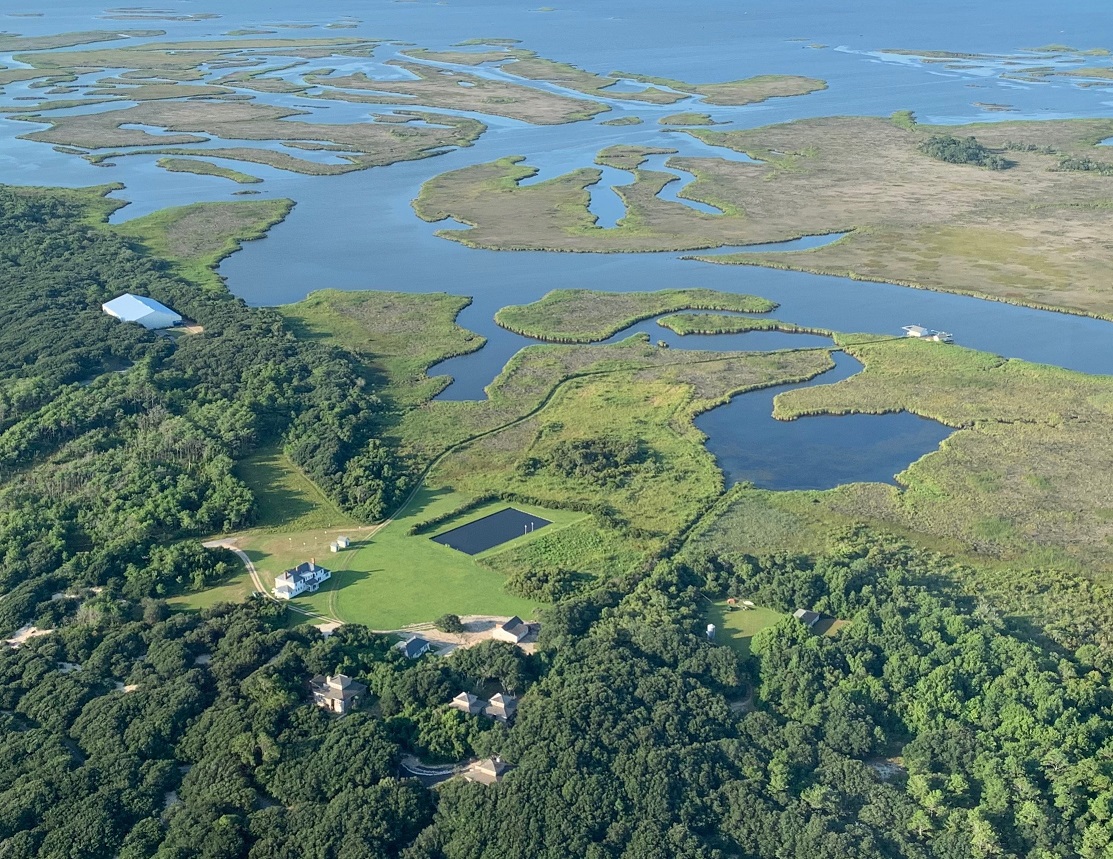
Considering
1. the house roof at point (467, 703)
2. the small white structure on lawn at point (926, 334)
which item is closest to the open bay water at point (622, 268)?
the small white structure on lawn at point (926, 334)

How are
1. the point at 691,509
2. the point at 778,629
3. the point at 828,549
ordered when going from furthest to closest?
the point at 691,509
the point at 828,549
the point at 778,629

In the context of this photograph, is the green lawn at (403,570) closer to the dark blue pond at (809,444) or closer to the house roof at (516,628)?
the house roof at (516,628)

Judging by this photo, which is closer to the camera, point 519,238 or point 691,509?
point 691,509

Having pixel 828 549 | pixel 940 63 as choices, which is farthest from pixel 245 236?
pixel 940 63

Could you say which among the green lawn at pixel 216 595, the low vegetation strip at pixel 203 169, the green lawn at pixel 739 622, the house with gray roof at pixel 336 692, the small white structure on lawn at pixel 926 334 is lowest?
the green lawn at pixel 739 622

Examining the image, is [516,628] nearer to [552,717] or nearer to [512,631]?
[512,631]

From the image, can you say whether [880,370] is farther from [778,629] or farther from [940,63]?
[940,63]
